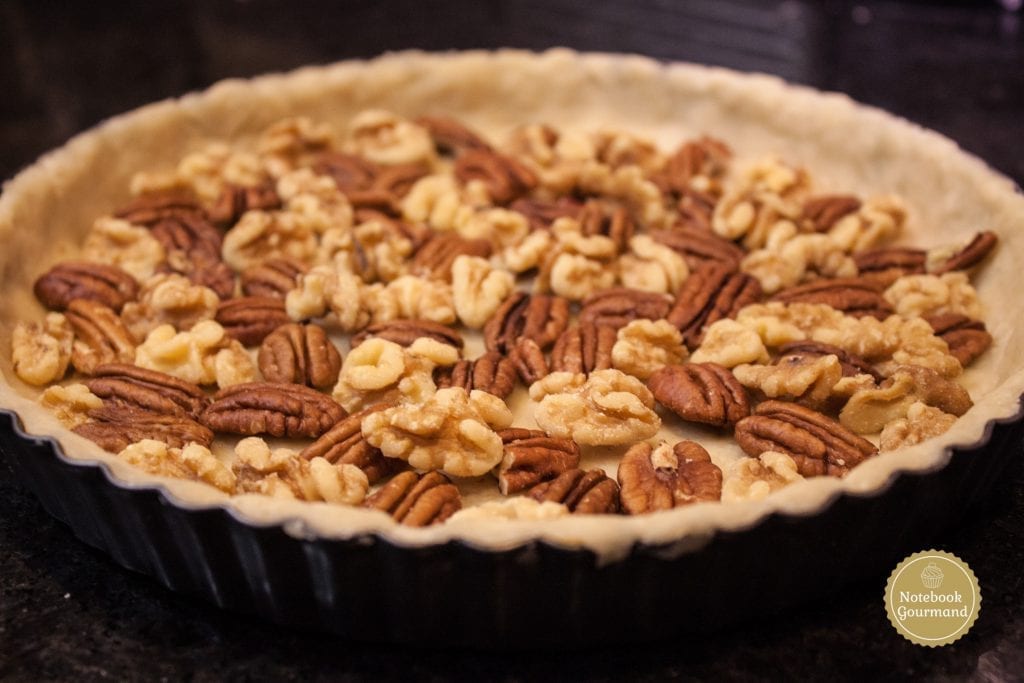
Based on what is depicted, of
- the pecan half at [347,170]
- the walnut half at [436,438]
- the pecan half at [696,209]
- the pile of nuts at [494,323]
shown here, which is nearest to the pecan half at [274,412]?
the pile of nuts at [494,323]

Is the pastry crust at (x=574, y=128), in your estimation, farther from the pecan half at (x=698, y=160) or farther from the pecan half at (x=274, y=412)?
the pecan half at (x=274, y=412)

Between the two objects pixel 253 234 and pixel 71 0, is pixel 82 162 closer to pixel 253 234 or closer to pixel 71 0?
pixel 253 234

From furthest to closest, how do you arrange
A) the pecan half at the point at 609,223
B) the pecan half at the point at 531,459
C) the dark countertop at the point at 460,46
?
1. the pecan half at the point at 609,223
2. the pecan half at the point at 531,459
3. the dark countertop at the point at 460,46

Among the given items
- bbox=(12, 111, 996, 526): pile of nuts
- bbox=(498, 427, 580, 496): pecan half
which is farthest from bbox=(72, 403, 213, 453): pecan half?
bbox=(498, 427, 580, 496): pecan half

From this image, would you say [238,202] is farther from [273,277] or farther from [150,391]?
[150,391]

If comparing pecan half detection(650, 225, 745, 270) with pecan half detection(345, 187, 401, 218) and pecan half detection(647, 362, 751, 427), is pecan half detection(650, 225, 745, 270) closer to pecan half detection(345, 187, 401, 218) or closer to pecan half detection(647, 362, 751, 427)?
pecan half detection(647, 362, 751, 427)
